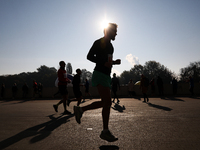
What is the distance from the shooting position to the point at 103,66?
10.7 ft

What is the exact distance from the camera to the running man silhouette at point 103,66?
3166 millimetres

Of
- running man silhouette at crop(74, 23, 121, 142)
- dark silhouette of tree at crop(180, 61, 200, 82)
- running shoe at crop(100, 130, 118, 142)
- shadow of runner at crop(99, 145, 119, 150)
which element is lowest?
shadow of runner at crop(99, 145, 119, 150)

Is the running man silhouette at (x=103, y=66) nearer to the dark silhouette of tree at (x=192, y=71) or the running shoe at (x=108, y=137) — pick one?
the running shoe at (x=108, y=137)

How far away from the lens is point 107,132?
2977 mm

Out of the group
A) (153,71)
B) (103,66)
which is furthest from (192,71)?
(103,66)

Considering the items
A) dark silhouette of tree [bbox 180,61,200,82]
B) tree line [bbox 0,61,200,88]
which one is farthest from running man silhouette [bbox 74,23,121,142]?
dark silhouette of tree [bbox 180,61,200,82]

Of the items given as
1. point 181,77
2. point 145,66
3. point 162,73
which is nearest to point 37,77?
point 145,66

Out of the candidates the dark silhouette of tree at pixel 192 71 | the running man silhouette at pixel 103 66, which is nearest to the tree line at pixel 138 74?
the dark silhouette of tree at pixel 192 71

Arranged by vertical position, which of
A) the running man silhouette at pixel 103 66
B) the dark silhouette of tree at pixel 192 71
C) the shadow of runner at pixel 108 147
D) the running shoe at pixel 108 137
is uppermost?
the dark silhouette of tree at pixel 192 71

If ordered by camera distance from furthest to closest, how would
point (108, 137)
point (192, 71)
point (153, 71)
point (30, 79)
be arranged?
point (30, 79)
point (153, 71)
point (192, 71)
point (108, 137)

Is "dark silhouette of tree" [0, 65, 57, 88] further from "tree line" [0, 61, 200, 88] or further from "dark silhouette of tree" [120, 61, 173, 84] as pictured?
"dark silhouette of tree" [120, 61, 173, 84]

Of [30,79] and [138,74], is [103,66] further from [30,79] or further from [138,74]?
[30,79]

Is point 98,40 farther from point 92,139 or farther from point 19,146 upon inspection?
point 19,146

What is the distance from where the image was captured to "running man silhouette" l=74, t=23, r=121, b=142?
10.4 ft
